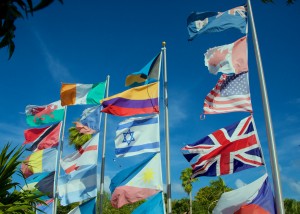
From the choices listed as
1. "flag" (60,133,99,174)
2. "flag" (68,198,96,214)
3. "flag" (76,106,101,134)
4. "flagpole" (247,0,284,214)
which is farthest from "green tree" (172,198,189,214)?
"flagpole" (247,0,284,214)

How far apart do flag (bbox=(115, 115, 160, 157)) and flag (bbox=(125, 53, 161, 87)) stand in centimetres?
176

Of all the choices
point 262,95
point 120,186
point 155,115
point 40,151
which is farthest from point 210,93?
point 40,151

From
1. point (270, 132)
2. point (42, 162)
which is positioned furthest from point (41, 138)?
point (270, 132)

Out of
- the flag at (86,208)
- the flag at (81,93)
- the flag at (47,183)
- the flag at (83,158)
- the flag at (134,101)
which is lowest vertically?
the flag at (86,208)

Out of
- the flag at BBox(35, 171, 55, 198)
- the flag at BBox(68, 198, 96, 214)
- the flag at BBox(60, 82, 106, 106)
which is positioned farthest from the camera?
the flag at BBox(35, 171, 55, 198)

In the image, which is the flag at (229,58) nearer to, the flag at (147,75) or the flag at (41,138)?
the flag at (147,75)

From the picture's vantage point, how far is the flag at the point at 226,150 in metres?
9.73

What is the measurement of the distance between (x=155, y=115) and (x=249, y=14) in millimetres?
4707

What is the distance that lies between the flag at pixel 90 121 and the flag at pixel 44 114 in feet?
11.6

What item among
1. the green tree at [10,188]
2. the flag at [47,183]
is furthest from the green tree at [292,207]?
the green tree at [10,188]

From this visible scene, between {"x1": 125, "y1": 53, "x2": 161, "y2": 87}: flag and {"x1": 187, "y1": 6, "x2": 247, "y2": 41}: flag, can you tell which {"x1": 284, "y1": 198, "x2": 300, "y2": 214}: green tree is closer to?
{"x1": 125, "y1": 53, "x2": 161, "y2": 87}: flag

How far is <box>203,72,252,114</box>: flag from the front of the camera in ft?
33.4

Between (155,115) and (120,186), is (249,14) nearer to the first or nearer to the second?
(155,115)

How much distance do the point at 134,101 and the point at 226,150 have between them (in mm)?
4516
